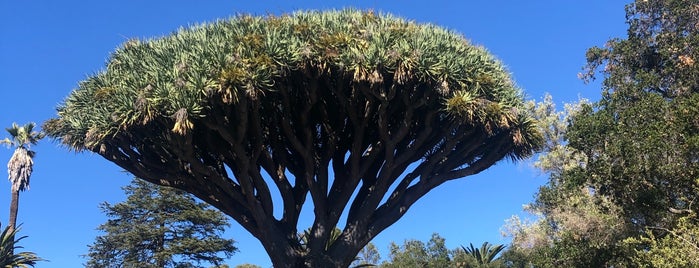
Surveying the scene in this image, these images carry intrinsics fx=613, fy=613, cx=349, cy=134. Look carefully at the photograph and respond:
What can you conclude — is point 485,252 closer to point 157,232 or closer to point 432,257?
point 432,257

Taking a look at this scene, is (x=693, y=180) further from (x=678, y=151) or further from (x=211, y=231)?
(x=211, y=231)

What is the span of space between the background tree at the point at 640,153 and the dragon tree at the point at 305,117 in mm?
1603

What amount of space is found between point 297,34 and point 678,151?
21.5 ft

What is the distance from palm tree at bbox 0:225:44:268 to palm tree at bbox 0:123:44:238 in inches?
92.4

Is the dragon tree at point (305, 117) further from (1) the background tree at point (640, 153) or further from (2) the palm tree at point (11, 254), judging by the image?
(2) the palm tree at point (11, 254)

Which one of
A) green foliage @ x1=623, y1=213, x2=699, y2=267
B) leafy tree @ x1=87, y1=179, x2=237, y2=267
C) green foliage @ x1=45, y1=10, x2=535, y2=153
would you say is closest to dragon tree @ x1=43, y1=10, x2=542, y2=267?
green foliage @ x1=45, y1=10, x2=535, y2=153

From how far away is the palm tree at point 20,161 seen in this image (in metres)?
34.7

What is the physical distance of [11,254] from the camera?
30734 mm

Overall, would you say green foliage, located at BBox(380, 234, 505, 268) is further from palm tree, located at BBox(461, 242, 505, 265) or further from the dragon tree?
the dragon tree

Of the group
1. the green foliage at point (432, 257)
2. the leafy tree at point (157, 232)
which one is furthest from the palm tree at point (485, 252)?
the leafy tree at point (157, 232)

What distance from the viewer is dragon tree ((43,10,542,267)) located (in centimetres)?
1029

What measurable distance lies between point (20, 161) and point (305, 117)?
30313mm

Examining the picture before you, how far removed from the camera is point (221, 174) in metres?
12.0

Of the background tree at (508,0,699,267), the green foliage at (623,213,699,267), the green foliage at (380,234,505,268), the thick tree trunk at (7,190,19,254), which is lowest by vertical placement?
the green foliage at (623,213,699,267)
